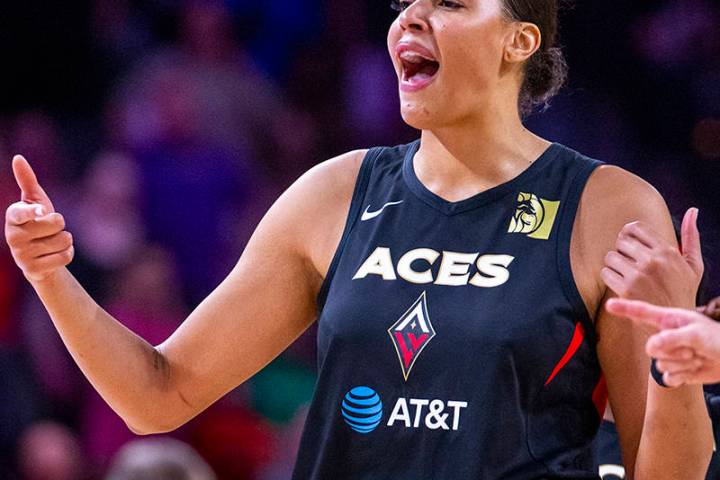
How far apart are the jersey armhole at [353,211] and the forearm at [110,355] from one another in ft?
1.27

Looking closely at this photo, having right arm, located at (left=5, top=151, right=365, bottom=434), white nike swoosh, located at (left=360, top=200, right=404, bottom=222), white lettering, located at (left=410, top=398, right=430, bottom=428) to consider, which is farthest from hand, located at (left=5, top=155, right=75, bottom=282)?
white lettering, located at (left=410, top=398, right=430, bottom=428)

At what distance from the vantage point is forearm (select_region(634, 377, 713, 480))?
7.50 feet

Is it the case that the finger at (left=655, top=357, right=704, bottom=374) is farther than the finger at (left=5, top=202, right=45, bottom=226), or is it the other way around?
the finger at (left=5, top=202, right=45, bottom=226)

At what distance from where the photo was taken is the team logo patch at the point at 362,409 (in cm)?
246

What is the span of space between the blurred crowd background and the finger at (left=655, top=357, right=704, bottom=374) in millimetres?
3385

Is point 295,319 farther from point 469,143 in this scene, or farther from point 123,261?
point 123,261

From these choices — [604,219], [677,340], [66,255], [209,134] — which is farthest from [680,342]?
[209,134]

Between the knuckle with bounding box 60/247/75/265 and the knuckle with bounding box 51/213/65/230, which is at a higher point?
the knuckle with bounding box 51/213/65/230

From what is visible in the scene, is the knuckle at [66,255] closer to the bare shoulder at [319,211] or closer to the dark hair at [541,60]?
the bare shoulder at [319,211]

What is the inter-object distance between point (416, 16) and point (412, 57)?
0.27ft

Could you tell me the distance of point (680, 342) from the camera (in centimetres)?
197

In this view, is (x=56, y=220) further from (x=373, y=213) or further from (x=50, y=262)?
(x=373, y=213)

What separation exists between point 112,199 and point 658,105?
2.72m

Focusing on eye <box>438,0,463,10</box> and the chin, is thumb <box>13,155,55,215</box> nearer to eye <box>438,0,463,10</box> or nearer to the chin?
the chin
